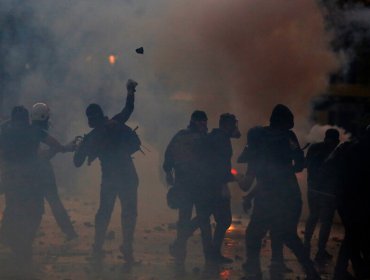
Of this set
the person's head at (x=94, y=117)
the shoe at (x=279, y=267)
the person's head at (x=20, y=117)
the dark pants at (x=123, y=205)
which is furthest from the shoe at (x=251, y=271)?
the person's head at (x=20, y=117)

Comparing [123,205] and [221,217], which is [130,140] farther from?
[221,217]

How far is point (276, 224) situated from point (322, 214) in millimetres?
1412

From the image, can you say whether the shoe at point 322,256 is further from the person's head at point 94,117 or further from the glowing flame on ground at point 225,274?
the person's head at point 94,117

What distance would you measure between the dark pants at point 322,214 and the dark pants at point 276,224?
118 centimetres

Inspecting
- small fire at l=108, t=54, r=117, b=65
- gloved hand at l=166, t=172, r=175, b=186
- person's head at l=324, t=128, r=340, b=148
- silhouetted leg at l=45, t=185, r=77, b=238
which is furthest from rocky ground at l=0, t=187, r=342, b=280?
small fire at l=108, t=54, r=117, b=65

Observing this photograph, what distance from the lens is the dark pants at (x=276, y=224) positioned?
6660 mm

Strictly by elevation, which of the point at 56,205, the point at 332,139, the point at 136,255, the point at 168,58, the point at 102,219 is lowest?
the point at 136,255

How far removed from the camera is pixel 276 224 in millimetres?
6848

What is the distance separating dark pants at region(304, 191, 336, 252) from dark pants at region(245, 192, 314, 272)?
46.3 inches

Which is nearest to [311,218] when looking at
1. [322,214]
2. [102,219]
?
[322,214]

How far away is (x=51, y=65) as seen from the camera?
37.3 feet

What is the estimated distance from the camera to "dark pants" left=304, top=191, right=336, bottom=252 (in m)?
8.01

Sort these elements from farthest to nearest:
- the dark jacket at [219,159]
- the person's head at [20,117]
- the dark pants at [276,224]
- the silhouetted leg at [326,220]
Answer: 1. the silhouetted leg at [326,220]
2. the dark jacket at [219,159]
3. the person's head at [20,117]
4. the dark pants at [276,224]

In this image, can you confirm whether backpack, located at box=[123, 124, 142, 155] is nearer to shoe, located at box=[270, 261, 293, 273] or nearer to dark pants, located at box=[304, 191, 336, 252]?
shoe, located at box=[270, 261, 293, 273]
